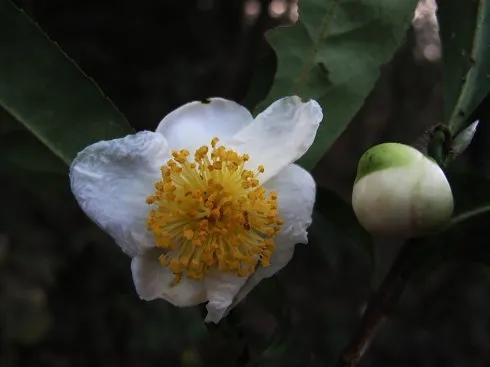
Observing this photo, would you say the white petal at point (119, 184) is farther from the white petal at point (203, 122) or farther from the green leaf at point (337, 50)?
the green leaf at point (337, 50)

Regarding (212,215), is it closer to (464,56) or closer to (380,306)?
(380,306)

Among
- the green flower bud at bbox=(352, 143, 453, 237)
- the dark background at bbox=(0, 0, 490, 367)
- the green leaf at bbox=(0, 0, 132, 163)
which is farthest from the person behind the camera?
the dark background at bbox=(0, 0, 490, 367)

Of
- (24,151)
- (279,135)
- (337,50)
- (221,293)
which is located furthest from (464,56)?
(24,151)

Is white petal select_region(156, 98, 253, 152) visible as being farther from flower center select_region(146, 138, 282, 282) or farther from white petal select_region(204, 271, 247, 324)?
white petal select_region(204, 271, 247, 324)

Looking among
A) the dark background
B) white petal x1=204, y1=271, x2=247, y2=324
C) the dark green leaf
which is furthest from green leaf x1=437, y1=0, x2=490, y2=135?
the dark background

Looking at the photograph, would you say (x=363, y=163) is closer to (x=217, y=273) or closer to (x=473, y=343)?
(x=217, y=273)

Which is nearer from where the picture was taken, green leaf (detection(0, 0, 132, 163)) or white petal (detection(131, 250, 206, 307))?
white petal (detection(131, 250, 206, 307))
